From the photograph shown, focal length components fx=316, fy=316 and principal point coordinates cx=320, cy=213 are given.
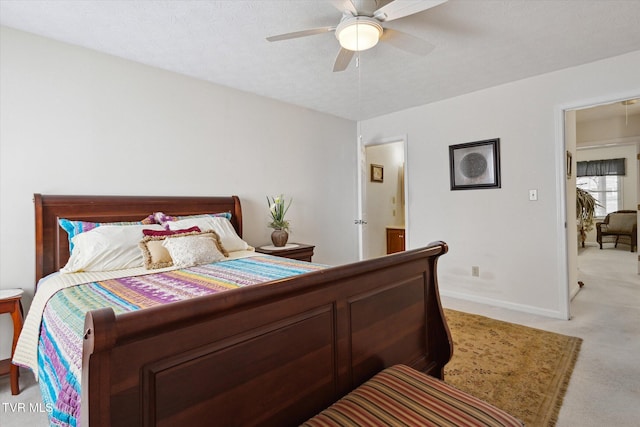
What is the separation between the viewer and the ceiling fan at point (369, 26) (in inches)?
67.9

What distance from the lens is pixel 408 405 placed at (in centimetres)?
110

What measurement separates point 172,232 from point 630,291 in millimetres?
5232

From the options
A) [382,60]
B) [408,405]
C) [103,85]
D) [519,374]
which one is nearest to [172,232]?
[103,85]

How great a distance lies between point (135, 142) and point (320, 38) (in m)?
1.83

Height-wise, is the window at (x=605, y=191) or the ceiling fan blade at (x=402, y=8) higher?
the ceiling fan blade at (x=402, y=8)

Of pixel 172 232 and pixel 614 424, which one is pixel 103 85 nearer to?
pixel 172 232

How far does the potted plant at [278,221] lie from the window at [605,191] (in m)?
8.11

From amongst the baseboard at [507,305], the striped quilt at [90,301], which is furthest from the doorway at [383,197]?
the striped quilt at [90,301]

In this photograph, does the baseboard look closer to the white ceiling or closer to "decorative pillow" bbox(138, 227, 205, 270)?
the white ceiling

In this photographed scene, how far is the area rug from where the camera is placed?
182 centimetres

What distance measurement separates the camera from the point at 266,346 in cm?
107

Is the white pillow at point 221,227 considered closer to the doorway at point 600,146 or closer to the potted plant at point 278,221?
the potted plant at point 278,221

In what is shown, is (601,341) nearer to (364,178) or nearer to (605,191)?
(364,178)

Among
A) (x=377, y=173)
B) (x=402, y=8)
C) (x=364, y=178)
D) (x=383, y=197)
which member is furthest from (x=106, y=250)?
(x=383, y=197)
